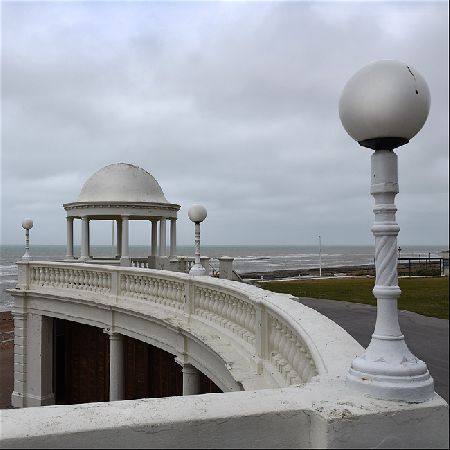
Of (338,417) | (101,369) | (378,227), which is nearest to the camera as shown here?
(338,417)

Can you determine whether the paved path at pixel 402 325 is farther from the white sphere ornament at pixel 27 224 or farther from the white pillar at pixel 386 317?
the white sphere ornament at pixel 27 224

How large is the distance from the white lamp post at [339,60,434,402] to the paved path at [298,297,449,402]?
738mm

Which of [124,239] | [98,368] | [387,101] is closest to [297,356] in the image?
[387,101]

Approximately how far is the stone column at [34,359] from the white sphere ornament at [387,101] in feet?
45.8

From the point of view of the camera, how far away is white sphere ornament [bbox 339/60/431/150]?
3018 millimetres

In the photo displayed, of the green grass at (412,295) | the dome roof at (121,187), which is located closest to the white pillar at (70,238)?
the dome roof at (121,187)

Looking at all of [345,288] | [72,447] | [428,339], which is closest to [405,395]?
[72,447]

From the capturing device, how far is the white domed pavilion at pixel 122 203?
19.2 meters

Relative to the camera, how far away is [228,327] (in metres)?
7.75

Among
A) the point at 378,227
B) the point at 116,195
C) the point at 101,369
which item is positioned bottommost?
the point at 101,369

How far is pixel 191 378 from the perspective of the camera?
905cm

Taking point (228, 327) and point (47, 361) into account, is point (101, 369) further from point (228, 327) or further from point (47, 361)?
point (228, 327)

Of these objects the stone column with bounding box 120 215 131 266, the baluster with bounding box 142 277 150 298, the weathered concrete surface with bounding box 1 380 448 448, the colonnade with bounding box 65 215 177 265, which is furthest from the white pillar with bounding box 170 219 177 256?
the weathered concrete surface with bounding box 1 380 448 448

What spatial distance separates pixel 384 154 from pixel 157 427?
2.15 meters
